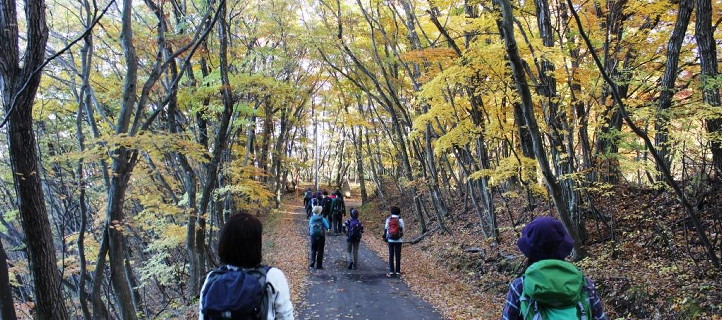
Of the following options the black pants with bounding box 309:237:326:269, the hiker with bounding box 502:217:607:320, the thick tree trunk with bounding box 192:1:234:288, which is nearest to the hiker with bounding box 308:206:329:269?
the black pants with bounding box 309:237:326:269

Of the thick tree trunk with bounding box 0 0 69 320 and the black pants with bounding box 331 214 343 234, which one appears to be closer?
the thick tree trunk with bounding box 0 0 69 320

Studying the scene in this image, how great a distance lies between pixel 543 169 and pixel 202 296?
19.4 feet

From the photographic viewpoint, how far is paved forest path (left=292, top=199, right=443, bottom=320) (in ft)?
24.1

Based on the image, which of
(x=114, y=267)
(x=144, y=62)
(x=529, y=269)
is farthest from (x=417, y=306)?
(x=144, y=62)

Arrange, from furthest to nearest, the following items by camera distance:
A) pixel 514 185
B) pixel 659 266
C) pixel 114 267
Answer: pixel 514 185 < pixel 114 267 < pixel 659 266

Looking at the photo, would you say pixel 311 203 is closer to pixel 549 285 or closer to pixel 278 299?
pixel 278 299

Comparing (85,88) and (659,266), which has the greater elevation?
(85,88)

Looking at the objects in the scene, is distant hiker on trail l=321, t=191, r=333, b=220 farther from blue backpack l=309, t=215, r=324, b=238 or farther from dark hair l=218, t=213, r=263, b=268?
dark hair l=218, t=213, r=263, b=268

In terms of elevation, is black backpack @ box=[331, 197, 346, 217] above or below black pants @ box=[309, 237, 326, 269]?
above

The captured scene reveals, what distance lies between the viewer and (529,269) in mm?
2266

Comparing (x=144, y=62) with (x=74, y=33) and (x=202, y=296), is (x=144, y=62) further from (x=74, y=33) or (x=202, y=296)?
(x=202, y=296)

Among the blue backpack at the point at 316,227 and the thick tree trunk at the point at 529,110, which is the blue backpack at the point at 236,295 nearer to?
the thick tree trunk at the point at 529,110

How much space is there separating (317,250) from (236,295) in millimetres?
9056

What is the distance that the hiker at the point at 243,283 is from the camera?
229cm
